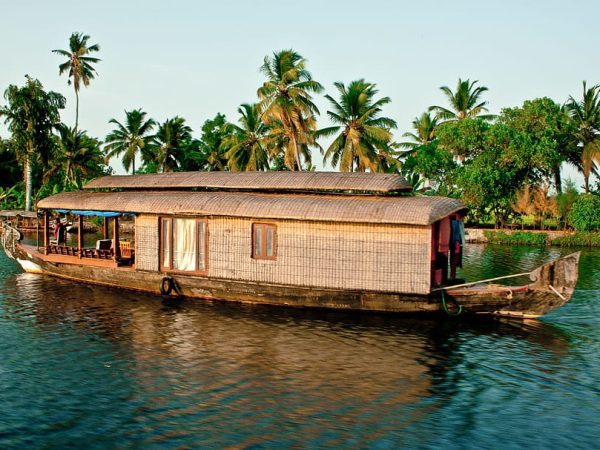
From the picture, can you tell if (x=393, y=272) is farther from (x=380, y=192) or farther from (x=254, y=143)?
(x=254, y=143)

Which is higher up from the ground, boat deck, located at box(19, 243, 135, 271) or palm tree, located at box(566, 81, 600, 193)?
palm tree, located at box(566, 81, 600, 193)

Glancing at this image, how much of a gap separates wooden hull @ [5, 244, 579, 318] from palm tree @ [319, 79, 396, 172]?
15.3m

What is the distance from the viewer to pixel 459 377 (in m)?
9.89

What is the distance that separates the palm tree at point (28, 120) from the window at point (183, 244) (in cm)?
2674

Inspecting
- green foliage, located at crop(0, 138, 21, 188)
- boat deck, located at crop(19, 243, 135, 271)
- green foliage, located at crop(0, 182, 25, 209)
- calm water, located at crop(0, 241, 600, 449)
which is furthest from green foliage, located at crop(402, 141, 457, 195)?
green foliage, located at crop(0, 138, 21, 188)

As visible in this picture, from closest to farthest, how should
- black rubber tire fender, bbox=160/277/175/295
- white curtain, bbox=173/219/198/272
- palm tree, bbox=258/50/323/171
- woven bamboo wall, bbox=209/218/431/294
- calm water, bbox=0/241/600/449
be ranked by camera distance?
1. calm water, bbox=0/241/600/449
2. woven bamboo wall, bbox=209/218/431/294
3. white curtain, bbox=173/219/198/272
4. black rubber tire fender, bbox=160/277/175/295
5. palm tree, bbox=258/50/323/171

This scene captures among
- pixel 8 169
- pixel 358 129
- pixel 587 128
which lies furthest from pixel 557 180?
pixel 8 169

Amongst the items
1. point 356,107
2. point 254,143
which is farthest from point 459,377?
point 254,143

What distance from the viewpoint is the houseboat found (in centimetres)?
1273

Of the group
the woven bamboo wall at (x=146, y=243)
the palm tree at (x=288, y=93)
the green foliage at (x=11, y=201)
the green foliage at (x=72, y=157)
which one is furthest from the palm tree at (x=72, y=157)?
the woven bamboo wall at (x=146, y=243)

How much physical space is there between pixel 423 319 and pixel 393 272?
1346mm

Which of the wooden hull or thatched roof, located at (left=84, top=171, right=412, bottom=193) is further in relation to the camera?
thatched roof, located at (left=84, top=171, right=412, bottom=193)

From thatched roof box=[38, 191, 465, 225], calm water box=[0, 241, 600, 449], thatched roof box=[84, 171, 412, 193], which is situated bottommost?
calm water box=[0, 241, 600, 449]

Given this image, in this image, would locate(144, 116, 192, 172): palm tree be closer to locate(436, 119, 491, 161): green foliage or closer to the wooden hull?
locate(436, 119, 491, 161): green foliage
